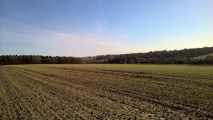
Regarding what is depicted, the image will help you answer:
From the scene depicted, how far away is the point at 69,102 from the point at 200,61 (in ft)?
258

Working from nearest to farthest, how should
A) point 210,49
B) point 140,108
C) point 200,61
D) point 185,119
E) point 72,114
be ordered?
point 185,119, point 72,114, point 140,108, point 200,61, point 210,49

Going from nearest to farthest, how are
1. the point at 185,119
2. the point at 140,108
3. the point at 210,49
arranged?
the point at 185,119 → the point at 140,108 → the point at 210,49

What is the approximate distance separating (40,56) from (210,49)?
108 meters

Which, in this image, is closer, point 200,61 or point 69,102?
point 69,102

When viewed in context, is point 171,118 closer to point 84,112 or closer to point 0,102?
point 84,112

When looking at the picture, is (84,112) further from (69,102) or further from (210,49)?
(210,49)

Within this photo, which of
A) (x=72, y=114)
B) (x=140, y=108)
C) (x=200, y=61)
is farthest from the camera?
(x=200, y=61)

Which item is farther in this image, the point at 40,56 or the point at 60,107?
the point at 40,56

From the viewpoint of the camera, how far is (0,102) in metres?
12.2

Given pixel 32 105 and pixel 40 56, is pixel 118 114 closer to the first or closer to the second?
pixel 32 105

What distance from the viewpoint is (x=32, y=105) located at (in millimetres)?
11172

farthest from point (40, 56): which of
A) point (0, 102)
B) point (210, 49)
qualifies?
point (0, 102)

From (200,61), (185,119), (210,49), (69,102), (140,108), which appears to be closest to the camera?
(185,119)

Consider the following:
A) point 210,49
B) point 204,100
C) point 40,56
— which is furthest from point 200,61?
point 40,56
